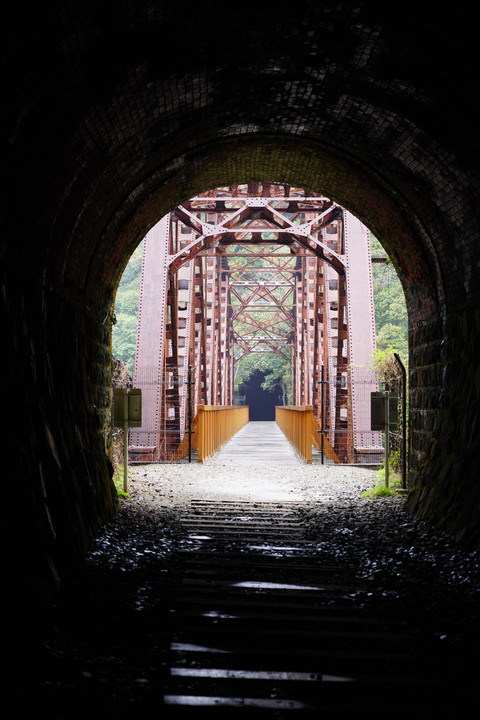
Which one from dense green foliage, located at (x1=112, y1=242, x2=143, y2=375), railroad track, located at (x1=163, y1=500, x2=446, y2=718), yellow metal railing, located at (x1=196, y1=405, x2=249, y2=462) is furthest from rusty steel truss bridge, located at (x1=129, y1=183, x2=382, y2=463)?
dense green foliage, located at (x1=112, y1=242, x2=143, y2=375)

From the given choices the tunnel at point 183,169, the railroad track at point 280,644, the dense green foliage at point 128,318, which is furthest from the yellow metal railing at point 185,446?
the dense green foliage at point 128,318

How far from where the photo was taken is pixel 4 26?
3.56 m

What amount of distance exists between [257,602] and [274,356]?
61455 mm

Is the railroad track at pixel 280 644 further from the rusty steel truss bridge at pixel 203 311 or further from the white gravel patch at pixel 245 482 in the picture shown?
the rusty steel truss bridge at pixel 203 311

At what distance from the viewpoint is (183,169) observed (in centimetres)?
827

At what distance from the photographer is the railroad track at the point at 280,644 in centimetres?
320

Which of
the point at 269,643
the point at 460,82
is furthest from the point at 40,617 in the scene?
the point at 460,82

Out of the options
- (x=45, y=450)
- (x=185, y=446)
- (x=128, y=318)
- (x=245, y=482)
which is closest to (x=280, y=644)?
(x=45, y=450)

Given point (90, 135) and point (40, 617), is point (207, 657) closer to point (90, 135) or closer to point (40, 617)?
point (40, 617)

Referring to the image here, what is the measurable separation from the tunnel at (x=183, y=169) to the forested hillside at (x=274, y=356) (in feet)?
59.9

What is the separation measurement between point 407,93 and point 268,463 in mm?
10953

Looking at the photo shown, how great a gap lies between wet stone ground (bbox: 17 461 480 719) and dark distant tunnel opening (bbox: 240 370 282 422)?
5928cm

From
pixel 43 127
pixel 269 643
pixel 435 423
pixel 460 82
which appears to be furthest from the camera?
pixel 435 423

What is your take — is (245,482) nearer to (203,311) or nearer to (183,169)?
(183,169)
